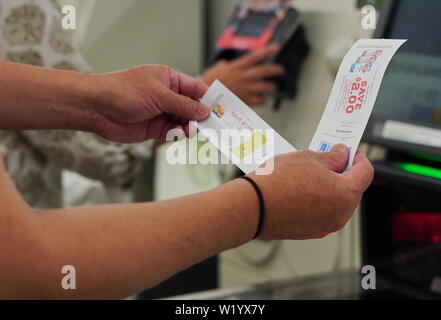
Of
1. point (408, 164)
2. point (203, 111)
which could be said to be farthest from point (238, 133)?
point (408, 164)

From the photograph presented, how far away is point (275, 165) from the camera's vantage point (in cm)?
86

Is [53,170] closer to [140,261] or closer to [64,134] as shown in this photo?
[64,134]

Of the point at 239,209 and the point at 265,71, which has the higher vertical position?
the point at 265,71

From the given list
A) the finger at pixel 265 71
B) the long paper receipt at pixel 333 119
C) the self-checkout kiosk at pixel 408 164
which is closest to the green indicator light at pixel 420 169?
the self-checkout kiosk at pixel 408 164

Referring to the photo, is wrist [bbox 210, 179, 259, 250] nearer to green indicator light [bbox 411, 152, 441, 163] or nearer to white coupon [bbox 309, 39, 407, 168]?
white coupon [bbox 309, 39, 407, 168]

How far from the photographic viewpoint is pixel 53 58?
1438 mm

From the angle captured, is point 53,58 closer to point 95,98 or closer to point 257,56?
point 95,98

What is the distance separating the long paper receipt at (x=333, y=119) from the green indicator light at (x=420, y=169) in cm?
34

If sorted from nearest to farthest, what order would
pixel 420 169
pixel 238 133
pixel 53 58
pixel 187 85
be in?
pixel 238 133 → pixel 187 85 → pixel 420 169 → pixel 53 58

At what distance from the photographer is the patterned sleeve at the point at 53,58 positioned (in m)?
1.39

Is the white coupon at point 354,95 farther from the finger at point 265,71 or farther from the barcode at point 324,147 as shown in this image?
the finger at point 265,71

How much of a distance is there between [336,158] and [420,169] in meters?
0.46

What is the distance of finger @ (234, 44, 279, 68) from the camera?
1734 mm
